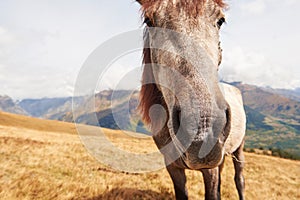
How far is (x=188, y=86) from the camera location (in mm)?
2977

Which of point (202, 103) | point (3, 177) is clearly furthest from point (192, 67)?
point (3, 177)

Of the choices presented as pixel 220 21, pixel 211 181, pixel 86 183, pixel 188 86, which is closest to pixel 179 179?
pixel 211 181

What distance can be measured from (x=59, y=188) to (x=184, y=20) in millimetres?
6105

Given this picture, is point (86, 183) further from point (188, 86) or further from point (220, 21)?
point (220, 21)

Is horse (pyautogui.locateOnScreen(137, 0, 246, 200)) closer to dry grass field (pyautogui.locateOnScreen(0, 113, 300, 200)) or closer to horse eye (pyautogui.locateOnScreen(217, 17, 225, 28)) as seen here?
horse eye (pyautogui.locateOnScreen(217, 17, 225, 28))

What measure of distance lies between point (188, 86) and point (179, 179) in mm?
3039

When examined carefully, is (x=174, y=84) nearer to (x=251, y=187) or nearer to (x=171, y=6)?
(x=171, y=6)

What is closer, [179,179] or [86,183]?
[179,179]

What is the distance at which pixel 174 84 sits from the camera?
3365 mm

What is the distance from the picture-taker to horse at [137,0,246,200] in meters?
2.62

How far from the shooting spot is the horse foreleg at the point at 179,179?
5.21 m

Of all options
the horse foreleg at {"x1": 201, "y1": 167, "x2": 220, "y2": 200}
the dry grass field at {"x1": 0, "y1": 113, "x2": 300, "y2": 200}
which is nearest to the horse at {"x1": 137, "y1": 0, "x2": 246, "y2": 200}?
the horse foreleg at {"x1": 201, "y1": 167, "x2": 220, "y2": 200}

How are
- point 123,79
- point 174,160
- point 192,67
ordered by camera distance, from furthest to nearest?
point 123,79, point 174,160, point 192,67

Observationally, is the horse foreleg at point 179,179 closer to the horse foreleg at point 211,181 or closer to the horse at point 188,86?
the horse at point 188,86
